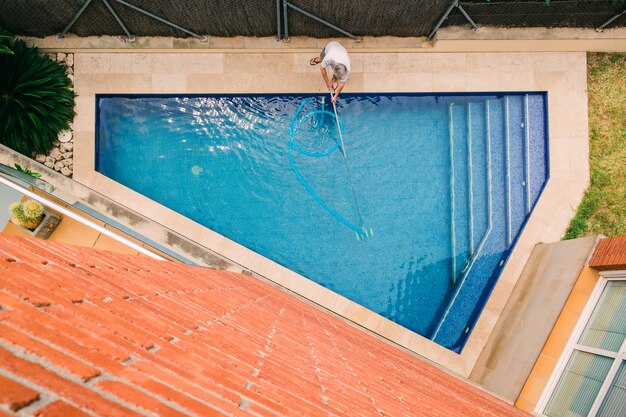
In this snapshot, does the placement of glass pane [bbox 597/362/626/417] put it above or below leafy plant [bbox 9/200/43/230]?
above

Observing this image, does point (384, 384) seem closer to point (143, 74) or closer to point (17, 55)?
point (143, 74)

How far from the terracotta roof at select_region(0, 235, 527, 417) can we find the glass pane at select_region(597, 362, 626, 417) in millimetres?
2475

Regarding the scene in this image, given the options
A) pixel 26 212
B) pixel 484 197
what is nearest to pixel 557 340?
pixel 484 197

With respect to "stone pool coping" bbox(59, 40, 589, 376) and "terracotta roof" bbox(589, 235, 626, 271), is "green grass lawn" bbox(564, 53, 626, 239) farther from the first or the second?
"terracotta roof" bbox(589, 235, 626, 271)

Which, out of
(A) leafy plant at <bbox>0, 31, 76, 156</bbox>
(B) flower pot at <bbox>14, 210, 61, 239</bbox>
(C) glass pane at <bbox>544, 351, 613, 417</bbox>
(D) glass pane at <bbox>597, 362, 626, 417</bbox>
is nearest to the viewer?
(D) glass pane at <bbox>597, 362, 626, 417</bbox>

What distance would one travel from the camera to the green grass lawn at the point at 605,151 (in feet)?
25.4

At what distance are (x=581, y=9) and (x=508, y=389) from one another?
5.68 m

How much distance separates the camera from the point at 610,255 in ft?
17.8

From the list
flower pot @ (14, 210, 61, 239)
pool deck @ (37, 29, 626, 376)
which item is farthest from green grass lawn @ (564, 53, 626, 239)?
flower pot @ (14, 210, 61, 239)

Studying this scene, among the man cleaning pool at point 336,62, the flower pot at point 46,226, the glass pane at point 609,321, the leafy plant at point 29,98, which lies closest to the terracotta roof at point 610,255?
the glass pane at point 609,321

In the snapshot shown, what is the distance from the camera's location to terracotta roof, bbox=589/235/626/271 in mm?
5250

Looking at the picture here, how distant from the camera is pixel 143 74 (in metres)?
7.80

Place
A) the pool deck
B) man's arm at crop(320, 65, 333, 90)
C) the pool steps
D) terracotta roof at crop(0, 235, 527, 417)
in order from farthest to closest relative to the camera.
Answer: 1. the pool steps
2. the pool deck
3. man's arm at crop(320, 65, 333, 90)
4. terracotta roof at crop(0, 235, 527, 417)

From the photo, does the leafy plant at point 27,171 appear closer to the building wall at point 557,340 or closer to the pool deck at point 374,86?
the pool deck at point 374,86
